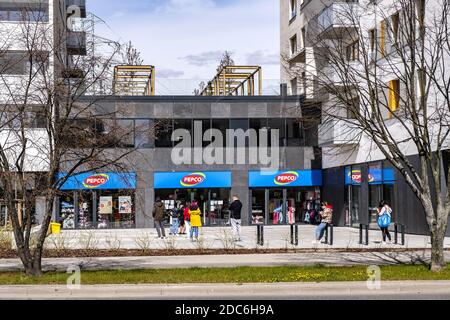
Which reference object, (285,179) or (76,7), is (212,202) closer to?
(285,179)

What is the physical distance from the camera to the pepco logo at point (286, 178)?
44.8 metres

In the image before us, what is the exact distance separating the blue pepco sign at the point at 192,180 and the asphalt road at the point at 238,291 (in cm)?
2957

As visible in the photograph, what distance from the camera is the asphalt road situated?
44.3ft

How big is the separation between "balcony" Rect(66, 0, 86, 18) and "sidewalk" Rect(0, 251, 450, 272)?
1239 inches

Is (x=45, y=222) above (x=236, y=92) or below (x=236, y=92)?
below

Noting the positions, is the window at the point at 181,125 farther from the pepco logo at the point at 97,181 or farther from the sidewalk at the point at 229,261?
the sidewalk at the point at 229,261

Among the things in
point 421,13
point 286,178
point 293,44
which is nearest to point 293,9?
point 293,44

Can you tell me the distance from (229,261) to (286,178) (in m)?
26.3

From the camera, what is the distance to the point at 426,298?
12.9 meters

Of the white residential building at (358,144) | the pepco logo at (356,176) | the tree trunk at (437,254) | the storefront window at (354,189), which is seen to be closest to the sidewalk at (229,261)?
the tree trunk at (437,254)

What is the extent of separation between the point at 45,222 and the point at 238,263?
18.0 ft
